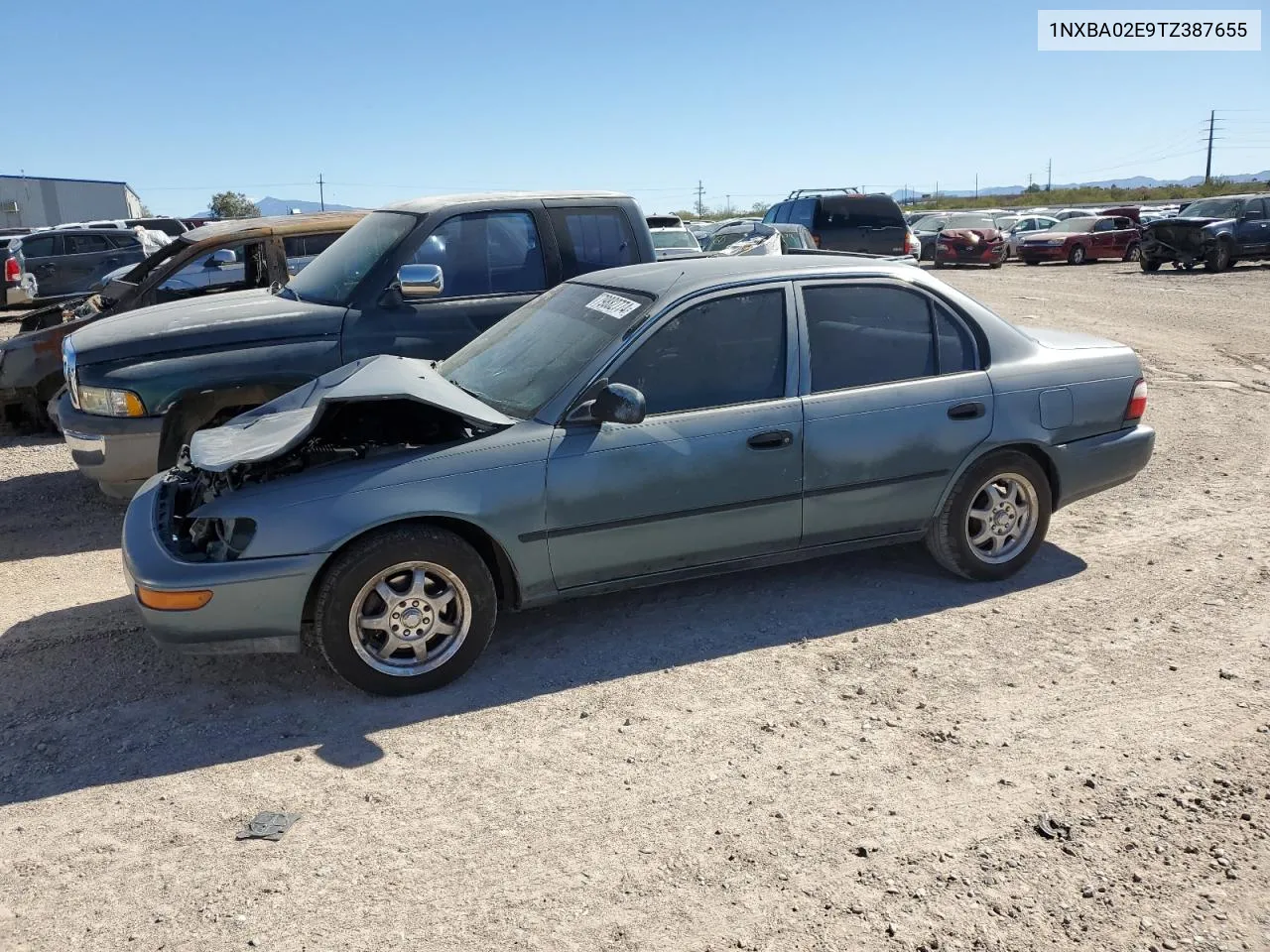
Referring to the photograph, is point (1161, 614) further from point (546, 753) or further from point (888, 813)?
point (546, 753)

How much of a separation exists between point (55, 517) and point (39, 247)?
15.3m

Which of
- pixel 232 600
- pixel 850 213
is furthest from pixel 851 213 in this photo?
pixel 232 600

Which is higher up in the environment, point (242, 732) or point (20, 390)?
point (20, 390)

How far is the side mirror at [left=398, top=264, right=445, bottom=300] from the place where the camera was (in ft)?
19.9

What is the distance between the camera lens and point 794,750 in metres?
3.72

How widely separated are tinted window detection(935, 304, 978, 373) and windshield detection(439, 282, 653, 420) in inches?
57.5

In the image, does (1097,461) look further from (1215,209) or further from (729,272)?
(1215,209)

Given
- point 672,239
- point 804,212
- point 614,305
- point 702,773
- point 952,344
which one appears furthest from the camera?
point 804,212

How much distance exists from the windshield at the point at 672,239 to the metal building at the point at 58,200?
57.9m

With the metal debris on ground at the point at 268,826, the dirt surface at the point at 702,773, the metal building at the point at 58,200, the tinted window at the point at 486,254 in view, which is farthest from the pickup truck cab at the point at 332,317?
the metal building at the point at 58,200

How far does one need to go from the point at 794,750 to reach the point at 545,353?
6.81 feet

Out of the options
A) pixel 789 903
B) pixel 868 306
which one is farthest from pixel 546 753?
pixel 868 306

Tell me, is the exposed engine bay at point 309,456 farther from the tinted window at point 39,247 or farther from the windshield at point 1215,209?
the windshield at point 1215,209

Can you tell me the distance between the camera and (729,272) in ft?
16.0
